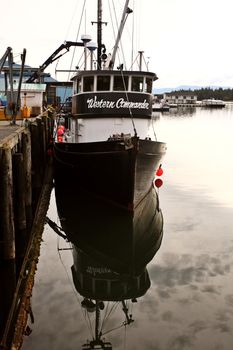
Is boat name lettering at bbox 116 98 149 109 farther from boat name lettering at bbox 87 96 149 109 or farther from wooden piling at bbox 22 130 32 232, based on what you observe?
wooden piling at bbox 22 130 32 232

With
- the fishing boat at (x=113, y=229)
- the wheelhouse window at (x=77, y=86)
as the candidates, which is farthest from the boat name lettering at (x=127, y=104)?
the fishing boat at (x=113, y=229)

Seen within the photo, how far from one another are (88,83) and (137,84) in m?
2.27

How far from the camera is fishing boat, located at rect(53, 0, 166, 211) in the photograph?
1432 centimetres

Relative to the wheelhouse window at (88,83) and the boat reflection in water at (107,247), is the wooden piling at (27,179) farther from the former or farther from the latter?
the wheelhouse window at (88,83)

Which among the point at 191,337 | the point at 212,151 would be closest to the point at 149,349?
the point at 191,337

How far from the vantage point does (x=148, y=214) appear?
16.5m

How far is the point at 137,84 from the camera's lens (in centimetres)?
1797

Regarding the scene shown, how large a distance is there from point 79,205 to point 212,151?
948 inches

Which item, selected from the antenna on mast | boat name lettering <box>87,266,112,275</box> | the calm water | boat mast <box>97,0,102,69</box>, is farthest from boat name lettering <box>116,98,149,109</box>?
boat name lettering <box>87,266,112,275</box>

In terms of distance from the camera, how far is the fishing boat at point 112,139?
14320 mm

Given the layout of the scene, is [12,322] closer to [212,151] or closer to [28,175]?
[28,175]

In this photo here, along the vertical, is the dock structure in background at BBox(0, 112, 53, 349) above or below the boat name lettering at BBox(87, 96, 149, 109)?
below

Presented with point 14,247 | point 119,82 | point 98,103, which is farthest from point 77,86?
point 14,247

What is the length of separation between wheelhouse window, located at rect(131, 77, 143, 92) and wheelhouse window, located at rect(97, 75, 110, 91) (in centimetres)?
113
